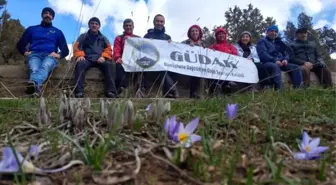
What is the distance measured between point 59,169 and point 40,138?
0.53m

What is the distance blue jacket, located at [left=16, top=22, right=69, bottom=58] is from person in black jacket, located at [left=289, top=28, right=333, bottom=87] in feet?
13.9

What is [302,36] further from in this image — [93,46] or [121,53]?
[93,46]

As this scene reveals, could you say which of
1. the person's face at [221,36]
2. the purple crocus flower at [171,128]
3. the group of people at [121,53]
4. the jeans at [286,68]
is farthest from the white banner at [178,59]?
the purple crocus flower at [171,128]

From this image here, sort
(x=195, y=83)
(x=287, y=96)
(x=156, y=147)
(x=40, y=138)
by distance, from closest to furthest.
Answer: (x=156, y=147)
(x=40, y=138)
(x=287, y=96)
(x=195, y=83)

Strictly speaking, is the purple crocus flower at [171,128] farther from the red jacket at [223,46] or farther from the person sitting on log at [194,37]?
the red jacket at [223,46]

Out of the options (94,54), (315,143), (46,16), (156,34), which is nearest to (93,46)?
(94,54)

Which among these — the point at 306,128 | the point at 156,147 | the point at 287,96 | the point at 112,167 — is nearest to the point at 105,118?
the point at 156,147

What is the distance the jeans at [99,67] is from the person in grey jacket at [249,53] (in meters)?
2.45

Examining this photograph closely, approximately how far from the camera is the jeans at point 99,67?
574 cm

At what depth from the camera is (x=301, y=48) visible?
8.06 meters

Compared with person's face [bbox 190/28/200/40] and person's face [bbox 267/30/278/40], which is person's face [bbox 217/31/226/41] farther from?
person's face [bbox 267/30/278/40]

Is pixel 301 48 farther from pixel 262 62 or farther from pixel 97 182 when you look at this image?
pixel 97 182

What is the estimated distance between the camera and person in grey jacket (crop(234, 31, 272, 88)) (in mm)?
7359

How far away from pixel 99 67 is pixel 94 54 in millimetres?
205
